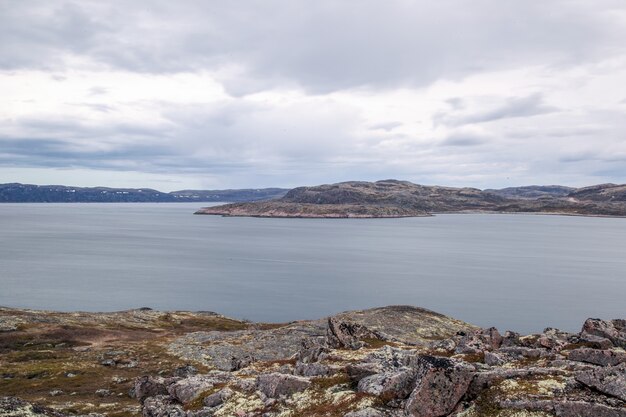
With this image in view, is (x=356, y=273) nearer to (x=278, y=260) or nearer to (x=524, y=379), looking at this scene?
(x=278, y=260)

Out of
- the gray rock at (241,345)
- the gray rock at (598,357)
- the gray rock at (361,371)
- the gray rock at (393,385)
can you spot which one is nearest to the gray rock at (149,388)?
the gray rock at (361,371)

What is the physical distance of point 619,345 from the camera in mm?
31906

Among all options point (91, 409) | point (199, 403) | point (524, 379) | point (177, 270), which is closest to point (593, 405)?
point (524, 379)

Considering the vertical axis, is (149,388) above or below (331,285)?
above

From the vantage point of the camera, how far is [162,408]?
25781 millimetres

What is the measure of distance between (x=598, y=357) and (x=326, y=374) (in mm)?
14076

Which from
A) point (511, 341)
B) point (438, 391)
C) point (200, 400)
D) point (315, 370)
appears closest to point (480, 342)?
point (511, 341)

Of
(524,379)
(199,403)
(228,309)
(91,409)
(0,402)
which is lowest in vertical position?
(228,309)

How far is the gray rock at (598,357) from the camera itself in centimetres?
2355

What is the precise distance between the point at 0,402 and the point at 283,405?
12.1m

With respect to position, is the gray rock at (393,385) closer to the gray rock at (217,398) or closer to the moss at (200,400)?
the gray rock at (217,398)

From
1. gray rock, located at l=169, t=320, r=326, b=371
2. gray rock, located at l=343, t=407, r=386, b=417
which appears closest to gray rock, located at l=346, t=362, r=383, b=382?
gray rock, located at l=343, t=407, r=386, b=417

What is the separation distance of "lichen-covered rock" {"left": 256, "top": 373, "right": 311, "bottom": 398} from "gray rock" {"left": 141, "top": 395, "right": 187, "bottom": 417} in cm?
438

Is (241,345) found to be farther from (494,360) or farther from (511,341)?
(494,360)
